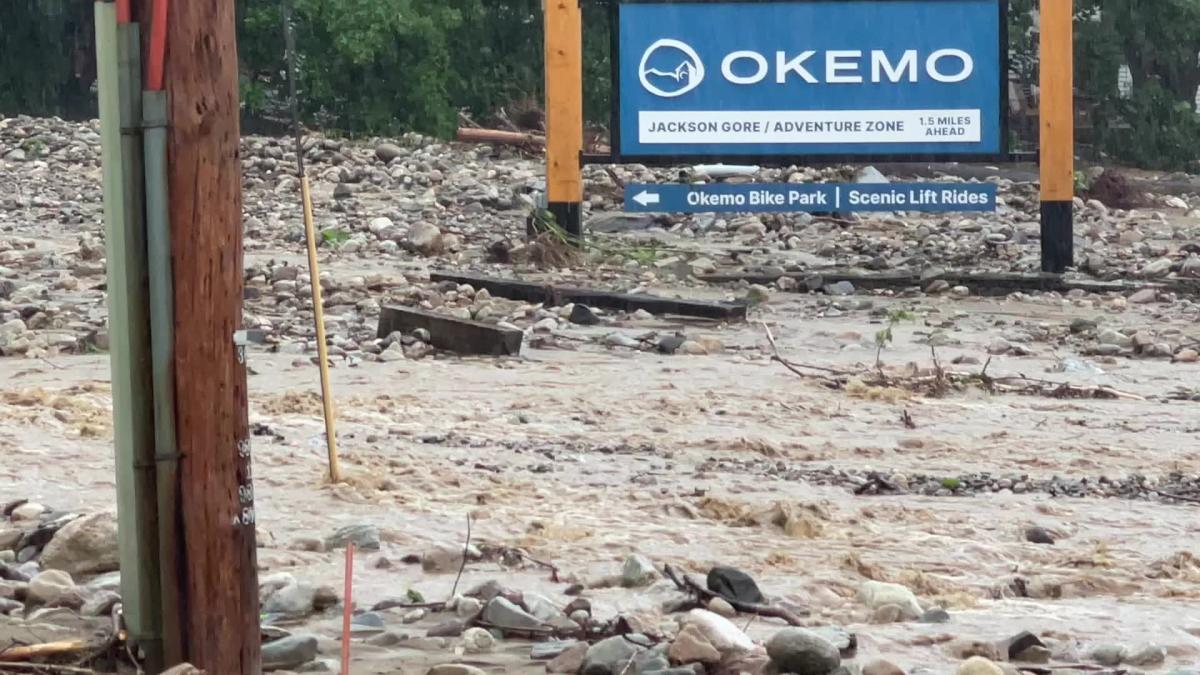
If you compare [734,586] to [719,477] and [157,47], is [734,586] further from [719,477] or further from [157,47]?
[157,47]

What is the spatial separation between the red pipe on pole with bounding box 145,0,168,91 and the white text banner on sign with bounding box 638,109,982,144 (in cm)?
1079

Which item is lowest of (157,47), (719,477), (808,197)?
(719,477)

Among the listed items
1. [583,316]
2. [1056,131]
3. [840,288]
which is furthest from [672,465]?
[1056,131]

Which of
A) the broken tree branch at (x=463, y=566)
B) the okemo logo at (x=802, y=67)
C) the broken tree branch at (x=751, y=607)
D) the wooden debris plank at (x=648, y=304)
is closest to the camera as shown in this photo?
the broken tree branch at (x=751, y=607)

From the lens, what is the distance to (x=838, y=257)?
15.4m

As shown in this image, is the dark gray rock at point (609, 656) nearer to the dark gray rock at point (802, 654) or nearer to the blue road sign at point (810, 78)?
the dark gray rock at point (802, 654)

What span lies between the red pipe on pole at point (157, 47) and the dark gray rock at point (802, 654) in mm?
1866

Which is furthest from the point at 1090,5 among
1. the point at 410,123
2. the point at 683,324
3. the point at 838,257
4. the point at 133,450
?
the point at 133,450

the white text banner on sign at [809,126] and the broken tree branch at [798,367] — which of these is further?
the white text banner on sign at [809,126]

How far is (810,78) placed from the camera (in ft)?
47.6

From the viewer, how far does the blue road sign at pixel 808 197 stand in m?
14.4

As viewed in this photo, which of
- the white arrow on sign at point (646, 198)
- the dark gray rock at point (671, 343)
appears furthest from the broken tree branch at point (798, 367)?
the white arrow on sign at point (646, 198)

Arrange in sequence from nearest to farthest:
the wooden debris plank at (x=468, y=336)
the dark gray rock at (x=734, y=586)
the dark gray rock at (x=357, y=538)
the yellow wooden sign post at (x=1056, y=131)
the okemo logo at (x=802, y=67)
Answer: the dark gray rock at (x=734, y=586) < the dark gray rock at (x=357, y=538) < the wooden debris plank at (x=468, y=336) < the yellow wooden sign post at (x=1056, y=131) < the okemo logo at (x=802, y=67)

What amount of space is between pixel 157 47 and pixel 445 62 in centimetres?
2206
